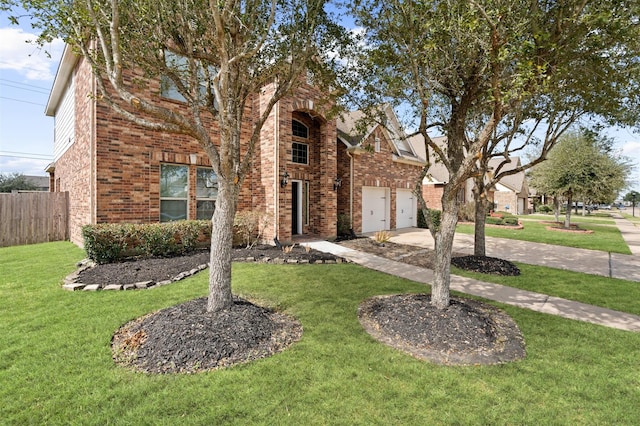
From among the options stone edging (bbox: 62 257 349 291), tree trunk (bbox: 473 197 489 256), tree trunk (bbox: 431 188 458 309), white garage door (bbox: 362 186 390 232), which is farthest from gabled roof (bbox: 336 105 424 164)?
stone edging (bbox: 62 257 349 291)

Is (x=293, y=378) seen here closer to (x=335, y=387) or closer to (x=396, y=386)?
(x=335, y=387)

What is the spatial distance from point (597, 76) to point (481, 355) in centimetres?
483

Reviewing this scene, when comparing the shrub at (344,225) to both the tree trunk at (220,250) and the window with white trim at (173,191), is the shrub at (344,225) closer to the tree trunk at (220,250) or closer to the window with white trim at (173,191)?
the window with white trim at (173,191)

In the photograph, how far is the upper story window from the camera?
42.8 ft

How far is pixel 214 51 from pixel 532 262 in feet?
33.8

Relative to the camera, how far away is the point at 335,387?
2.95 m

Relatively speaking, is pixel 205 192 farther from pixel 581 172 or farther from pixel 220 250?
pixel 581 172

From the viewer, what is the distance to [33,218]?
1128 centimetres

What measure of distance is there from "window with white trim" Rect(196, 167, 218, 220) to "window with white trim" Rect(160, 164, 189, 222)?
429 millimetres

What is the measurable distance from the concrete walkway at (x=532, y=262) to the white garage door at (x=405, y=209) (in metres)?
3.73

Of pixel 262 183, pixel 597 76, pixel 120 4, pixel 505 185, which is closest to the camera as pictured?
pixel 120 4

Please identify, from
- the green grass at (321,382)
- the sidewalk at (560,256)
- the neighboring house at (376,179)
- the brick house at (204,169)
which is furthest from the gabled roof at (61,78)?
the sidewalk at (560,256)

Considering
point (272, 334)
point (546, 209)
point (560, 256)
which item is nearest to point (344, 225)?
point (560, 256)

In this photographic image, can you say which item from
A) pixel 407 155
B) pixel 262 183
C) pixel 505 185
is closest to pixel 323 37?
pixel 262 183
